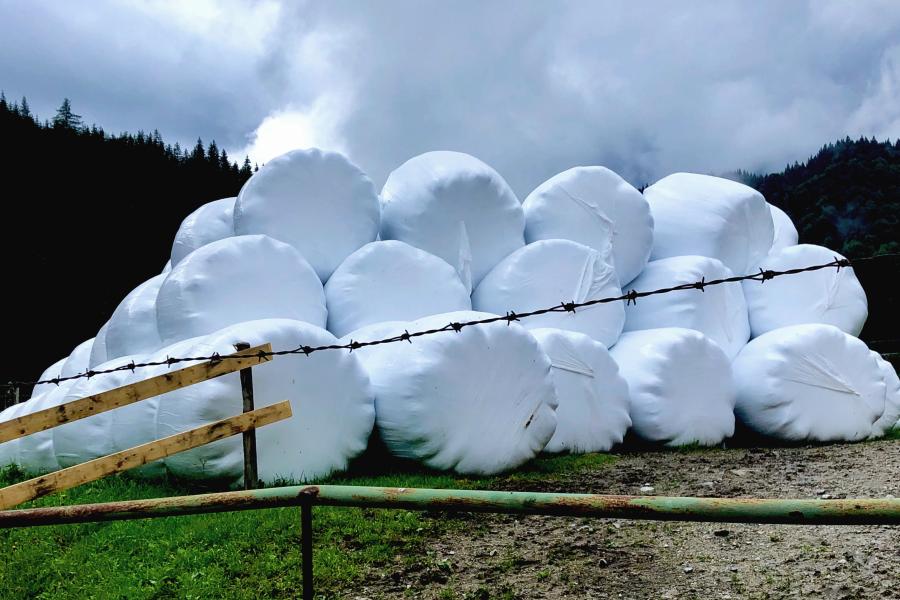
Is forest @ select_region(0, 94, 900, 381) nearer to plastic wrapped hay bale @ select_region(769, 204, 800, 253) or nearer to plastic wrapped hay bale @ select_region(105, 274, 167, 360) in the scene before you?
plastic wrapped hay bale @ select_region(769, 204, 800, 253)

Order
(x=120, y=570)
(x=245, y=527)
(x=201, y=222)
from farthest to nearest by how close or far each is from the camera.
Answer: (x=201, y=222)
(x=245, y=527)
(x=120, y=570)

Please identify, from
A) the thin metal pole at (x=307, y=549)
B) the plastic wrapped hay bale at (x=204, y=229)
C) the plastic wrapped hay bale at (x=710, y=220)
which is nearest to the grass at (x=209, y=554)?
the thin metal pole at (x=307, y=549)

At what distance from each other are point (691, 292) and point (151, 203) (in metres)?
28.3

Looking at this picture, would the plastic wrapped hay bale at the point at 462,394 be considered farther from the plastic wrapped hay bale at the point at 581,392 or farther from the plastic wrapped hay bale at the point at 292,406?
the plastic wrapped hay bale at the point at 581,392

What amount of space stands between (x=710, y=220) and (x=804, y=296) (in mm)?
1667

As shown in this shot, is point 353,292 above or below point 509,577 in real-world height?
above

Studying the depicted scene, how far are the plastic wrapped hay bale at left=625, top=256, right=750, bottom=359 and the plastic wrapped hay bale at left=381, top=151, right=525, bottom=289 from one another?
1785 millimetres

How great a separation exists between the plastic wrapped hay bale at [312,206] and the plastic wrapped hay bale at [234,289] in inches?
18.7

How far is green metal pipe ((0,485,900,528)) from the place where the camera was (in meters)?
1.53

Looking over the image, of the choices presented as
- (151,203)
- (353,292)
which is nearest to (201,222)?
(353,292)

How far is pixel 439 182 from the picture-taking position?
22.8ft

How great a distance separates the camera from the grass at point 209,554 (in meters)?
3.57

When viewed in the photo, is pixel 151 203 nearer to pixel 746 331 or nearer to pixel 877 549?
pixel 746 331

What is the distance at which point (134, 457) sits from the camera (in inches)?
161
